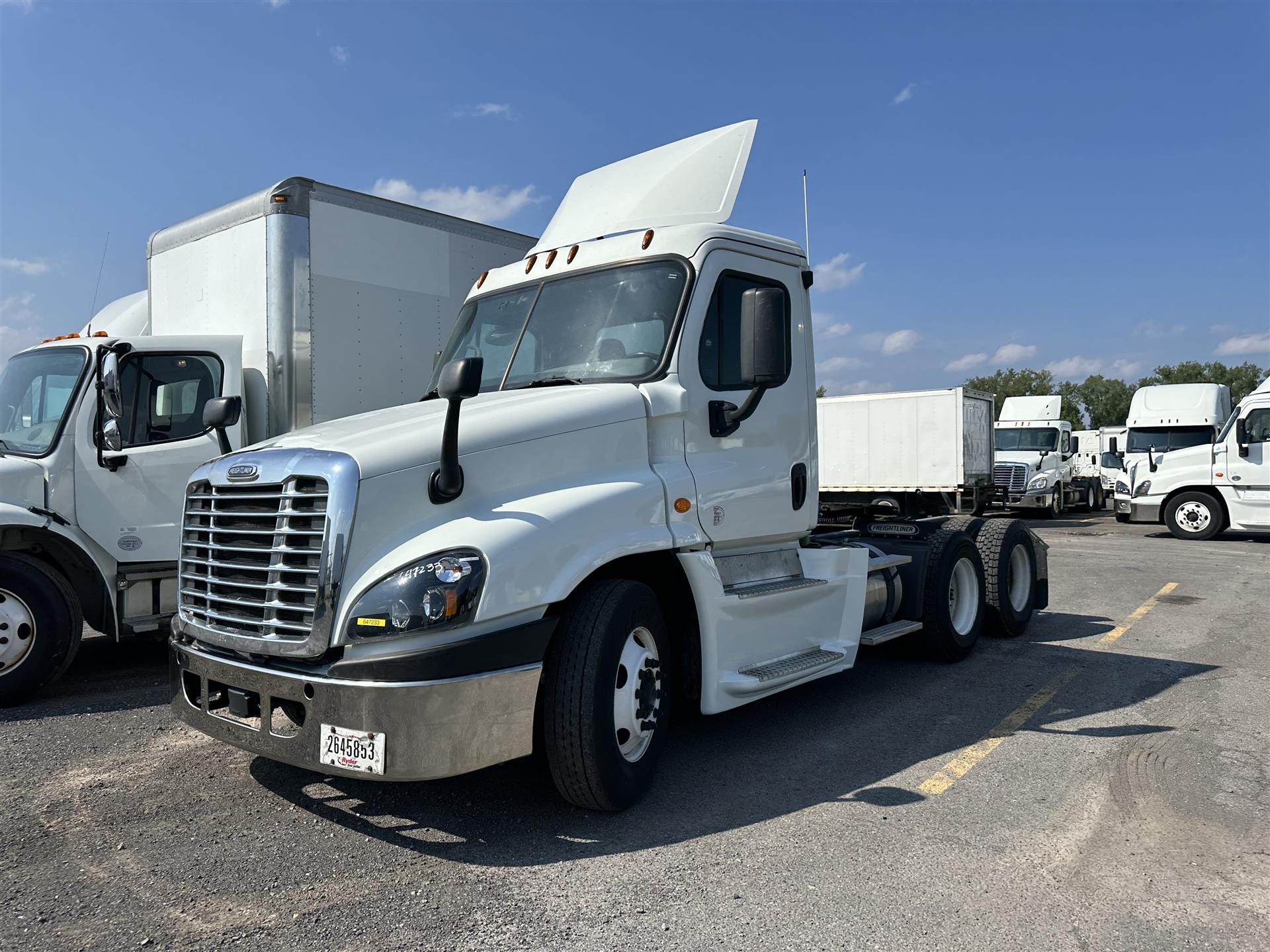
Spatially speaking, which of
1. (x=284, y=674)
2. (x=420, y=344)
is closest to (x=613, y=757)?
(x=284, y=674)

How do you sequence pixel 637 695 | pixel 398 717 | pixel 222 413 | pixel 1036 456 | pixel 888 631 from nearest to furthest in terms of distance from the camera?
pixel 398 717 < pixel 637 695 < pixel 222 413 < pixel 888 631 < pixel 1036 456

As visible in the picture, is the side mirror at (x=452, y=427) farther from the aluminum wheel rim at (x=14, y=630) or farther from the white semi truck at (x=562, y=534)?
the aluminum wheel rim at (x=14, y=630)

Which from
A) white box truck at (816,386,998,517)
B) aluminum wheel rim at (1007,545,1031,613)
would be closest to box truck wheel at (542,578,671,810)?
aluminum wheel rim at (1007,545,1031,613)

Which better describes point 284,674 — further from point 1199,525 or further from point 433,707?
point 1199,525

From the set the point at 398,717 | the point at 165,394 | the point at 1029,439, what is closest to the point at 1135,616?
the point at 398,717

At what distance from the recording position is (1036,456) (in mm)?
25469

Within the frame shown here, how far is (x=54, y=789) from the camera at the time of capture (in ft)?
15.5

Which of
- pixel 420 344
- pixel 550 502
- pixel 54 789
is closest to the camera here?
pixel 550 502

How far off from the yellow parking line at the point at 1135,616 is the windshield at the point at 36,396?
859cm

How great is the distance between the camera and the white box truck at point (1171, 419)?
2355 centimetres

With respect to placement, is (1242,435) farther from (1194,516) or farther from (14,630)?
(14,630)

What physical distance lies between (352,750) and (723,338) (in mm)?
2838

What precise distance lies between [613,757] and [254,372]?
461cm

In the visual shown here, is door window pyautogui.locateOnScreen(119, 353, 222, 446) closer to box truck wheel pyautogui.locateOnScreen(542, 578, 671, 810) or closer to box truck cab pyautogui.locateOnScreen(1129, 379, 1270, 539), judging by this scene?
box truck wheel pyautogui.locateOnScreen(542, 578, 671, 810)
